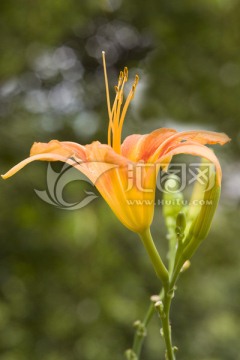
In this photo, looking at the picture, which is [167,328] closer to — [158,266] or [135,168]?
[158,266]

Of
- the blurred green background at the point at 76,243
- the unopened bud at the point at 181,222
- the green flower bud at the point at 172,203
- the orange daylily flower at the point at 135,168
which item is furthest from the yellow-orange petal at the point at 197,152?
the blurred green background at the point at 76,243

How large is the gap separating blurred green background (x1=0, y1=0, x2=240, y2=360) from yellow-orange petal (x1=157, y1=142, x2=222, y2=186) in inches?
90.5

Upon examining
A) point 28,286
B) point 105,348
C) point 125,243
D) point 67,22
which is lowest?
point 105,348

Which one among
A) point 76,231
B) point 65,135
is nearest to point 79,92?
point 65,135

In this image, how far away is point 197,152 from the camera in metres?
0.86

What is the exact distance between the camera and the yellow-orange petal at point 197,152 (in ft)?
→ 2.77

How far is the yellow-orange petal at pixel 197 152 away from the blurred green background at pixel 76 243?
2.30 meters

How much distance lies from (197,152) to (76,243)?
2.51 meters

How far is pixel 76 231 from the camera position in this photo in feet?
10.5

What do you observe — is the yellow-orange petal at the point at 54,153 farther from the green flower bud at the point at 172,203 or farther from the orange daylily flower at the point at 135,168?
the green flower bud at the point at 172,203

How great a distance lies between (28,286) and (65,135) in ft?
3.44

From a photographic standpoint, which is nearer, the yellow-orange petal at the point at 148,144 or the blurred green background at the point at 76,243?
the yellow-orange petal at the point at 148,144

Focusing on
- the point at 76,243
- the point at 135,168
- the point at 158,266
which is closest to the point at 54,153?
the point at 135,168

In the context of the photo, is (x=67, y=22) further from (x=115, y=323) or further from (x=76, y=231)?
(x=115, y=323)
